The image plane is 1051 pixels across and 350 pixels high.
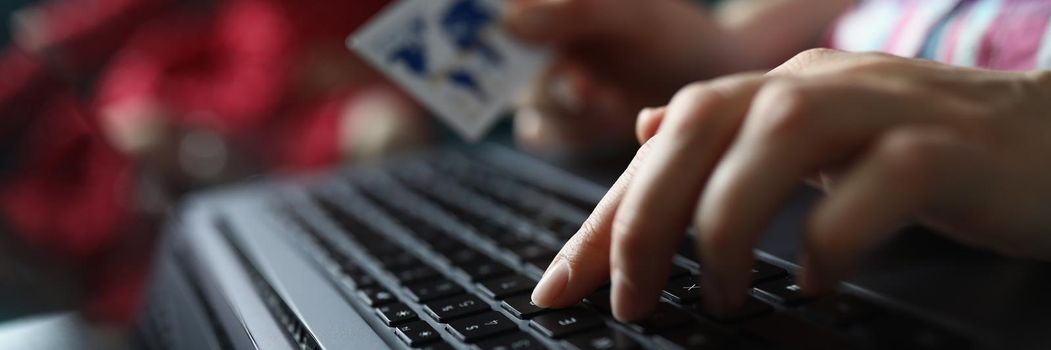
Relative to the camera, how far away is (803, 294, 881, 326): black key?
290mm

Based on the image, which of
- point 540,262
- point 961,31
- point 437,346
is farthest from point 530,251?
point 961,31

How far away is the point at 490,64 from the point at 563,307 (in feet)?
0.99

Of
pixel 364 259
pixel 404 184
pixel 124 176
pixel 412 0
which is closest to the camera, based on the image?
pixel 364 259

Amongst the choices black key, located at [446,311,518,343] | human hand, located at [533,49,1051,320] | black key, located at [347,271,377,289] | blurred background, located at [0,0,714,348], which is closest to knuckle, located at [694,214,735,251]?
human hand, located at [533,49,1051,320]

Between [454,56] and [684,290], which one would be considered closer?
[684,290]

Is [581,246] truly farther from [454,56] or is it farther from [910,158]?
[454,56]

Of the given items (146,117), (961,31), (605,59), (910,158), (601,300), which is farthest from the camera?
(146,117)

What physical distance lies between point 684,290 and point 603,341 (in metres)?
0.06

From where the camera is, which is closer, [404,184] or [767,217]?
[767,217]

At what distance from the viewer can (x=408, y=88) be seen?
579 millimetres

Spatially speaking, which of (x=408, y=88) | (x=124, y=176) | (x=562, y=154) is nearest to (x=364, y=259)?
(x=408, y=88)

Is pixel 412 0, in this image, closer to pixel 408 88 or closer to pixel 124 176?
pixel 408 88

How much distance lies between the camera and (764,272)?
0.34 m

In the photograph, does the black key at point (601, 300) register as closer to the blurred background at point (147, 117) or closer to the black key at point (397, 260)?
the black key at point (397, 260)
